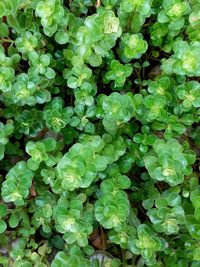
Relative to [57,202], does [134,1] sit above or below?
above

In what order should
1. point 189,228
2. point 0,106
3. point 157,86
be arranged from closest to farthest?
point 189,228, point 157,86, point 0,106

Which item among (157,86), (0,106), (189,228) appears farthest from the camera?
(0,106)

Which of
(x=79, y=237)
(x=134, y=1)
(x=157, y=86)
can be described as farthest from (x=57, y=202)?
(x=134, y=1)

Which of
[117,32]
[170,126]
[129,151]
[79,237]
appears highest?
[117,32]

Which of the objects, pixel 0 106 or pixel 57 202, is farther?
pixel 0 106

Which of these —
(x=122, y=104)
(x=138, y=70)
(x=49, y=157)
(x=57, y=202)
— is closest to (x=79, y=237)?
(x=57, y=202)

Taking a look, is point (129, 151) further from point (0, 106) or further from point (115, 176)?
point (0, 106)
